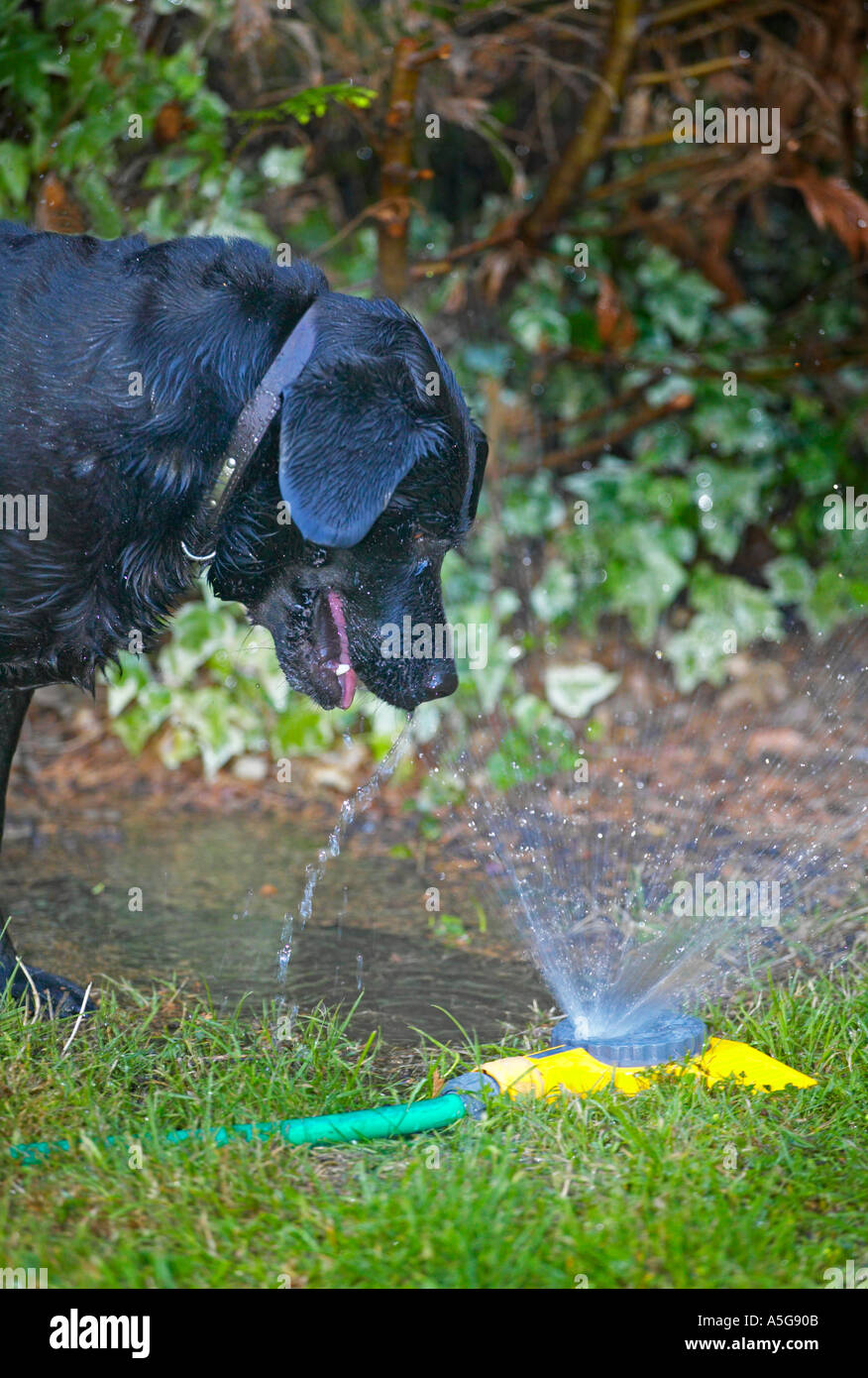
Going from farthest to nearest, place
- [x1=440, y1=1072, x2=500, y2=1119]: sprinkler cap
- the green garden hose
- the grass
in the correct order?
1. [x1=440, y1=1072, x2=500, y2=1119]: sprinkler cap
2. the green garden hose
3. the grass

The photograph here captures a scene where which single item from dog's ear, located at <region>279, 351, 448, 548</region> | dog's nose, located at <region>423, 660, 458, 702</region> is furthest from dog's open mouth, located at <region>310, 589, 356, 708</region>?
dog's ear, located at <region>279, 351, 448, 548</region>

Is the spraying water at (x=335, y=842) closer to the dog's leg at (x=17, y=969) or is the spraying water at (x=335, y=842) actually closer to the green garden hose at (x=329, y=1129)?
the dog's leg at (x=17, y=969)

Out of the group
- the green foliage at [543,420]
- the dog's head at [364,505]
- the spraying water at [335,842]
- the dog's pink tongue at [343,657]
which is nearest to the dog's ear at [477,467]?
the dog's head at [364,505]

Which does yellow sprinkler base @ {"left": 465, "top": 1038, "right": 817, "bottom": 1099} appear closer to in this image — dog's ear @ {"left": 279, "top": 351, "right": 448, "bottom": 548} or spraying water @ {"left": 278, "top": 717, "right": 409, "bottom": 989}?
spraying water @ {"left": 278, "top": 717, "right": 409, "bottom": 989}

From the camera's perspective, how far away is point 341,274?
16.1 feet

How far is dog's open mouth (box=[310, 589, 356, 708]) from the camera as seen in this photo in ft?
8.81

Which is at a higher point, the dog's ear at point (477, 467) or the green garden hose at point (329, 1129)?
the dog's ear at point (477, 467)

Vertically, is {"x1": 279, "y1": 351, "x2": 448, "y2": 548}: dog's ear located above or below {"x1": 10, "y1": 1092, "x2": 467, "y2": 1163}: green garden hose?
above

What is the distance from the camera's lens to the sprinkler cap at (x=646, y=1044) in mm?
2389

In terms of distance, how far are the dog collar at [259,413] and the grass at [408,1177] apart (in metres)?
1.09

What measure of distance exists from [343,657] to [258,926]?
969 mm

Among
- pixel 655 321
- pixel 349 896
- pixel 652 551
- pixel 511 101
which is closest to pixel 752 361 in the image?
pixel 655 321

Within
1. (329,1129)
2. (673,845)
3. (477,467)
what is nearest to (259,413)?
(477,467)
